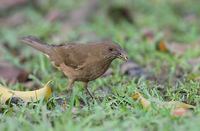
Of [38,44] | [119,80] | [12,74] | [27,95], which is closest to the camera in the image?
[27,95]

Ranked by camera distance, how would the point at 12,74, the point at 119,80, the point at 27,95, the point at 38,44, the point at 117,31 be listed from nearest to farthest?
1. the point at 27,95
2. the point at 38,44
3. the point at 119,80
4. the point at 12,74
5. the point at 117,31

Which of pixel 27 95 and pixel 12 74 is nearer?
pixel 27 95

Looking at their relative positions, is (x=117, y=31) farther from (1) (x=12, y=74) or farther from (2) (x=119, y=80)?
(2) (x=119, y=80)

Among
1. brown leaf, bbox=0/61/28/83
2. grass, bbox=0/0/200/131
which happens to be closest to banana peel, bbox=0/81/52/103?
grass, bbox=0/0/200/131

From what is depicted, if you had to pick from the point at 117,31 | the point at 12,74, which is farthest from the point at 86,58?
the point at 117,31

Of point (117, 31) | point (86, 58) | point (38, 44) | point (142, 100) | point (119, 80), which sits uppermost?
point (117, 31)

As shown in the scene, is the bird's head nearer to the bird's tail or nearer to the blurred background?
the bird's tail

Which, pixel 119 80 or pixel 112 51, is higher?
pixel 112 51
